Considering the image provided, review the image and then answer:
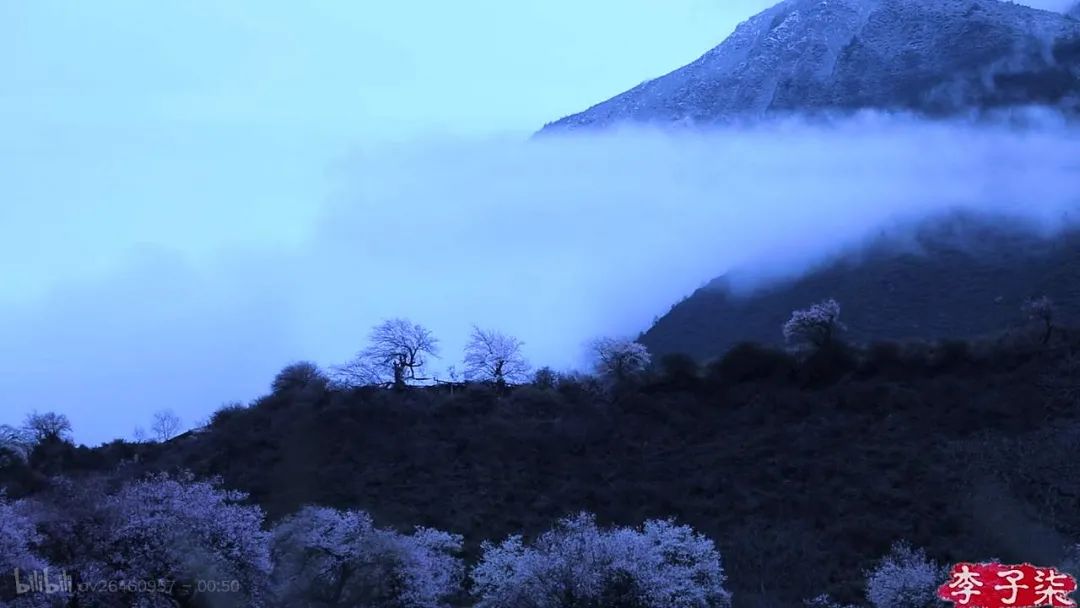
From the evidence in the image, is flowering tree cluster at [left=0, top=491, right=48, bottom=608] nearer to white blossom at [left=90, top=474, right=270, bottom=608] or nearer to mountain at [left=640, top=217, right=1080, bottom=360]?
white blossom at [left=90, top=474, right=270, bottom=608]

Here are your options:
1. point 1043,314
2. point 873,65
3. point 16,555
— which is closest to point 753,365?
point 1043,314

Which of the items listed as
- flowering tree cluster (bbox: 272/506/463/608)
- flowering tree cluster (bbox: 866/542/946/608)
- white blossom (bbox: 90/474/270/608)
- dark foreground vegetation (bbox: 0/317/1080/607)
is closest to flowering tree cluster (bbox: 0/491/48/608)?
white blossom (bbox: 90/474/270/608)

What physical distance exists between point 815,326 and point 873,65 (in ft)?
190

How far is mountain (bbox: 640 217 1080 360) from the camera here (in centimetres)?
7444

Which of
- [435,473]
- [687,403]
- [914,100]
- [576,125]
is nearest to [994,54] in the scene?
[914,100]

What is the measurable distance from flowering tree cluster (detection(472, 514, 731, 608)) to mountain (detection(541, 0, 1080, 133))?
3213 inches

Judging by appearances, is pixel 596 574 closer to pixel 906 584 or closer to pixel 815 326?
pixel 906 584

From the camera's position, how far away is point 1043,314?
222 feet

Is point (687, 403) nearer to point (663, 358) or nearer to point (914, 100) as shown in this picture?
point (663, 358)

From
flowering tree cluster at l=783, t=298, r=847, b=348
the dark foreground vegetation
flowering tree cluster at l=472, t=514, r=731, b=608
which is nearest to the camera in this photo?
flowering tree cluster at l=472, t=514, r=731, b=608

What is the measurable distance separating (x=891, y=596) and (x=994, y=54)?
8898 cm

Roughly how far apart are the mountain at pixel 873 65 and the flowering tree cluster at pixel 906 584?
77833 millimetres

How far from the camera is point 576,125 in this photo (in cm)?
14800

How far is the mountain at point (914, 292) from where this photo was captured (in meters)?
74.4
